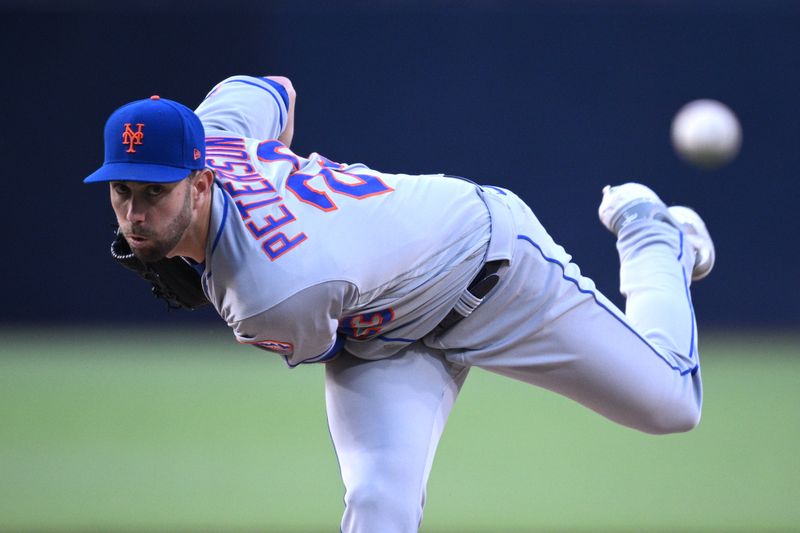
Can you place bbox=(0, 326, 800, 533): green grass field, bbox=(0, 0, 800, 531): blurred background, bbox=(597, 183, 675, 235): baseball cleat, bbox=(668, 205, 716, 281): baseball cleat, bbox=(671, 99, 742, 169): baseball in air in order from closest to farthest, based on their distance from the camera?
A: bbox=(597, 183, 675, 235): baseball cleat → bbox=(668, 205, 716, 281): baseball cleat → bbox=(0, 326, 800, 533): green grass field → bbox=(671, 99, 742, 169): baseball in air → bbox=(0, 0, 800, 531): blurred background

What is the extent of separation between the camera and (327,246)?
288 cm

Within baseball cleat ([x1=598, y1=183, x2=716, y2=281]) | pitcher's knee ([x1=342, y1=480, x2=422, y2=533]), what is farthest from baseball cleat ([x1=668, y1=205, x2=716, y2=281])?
pitcher's knee ([x1=342, y1=480, x2=422, y2=533])

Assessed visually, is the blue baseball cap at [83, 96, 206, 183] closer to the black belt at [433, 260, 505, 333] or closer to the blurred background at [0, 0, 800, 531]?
the black belt at [433, 260, 505, 333]

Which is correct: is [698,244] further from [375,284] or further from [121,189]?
[121,189]

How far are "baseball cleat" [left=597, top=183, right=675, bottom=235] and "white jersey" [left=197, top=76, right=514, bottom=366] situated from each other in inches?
33.3

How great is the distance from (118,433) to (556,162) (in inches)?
173

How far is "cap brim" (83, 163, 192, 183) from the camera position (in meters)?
2.66

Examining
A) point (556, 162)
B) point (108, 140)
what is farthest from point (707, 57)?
point (108, 140)

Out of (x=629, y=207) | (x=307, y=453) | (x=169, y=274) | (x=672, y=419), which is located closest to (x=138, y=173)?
(x=169, y=274)

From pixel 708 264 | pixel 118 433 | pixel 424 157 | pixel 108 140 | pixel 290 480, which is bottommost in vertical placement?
pixel 118 433

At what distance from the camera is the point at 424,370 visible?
3424 mm

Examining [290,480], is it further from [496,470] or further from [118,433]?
[118,433]

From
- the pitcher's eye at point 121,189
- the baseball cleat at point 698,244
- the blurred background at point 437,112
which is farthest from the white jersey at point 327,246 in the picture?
the blurred background at point 437,112

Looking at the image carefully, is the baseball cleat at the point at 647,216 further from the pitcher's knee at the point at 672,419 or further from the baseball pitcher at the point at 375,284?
the pitcher's knee at the point at 672,419
